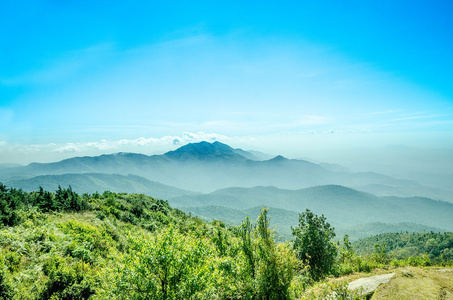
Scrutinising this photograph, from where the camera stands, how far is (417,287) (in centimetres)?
1127

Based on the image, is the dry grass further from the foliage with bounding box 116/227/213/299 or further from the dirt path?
the foliage with bounding box 116/227/213/299

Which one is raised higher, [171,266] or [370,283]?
[171,266]

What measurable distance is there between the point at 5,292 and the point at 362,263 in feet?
84.8

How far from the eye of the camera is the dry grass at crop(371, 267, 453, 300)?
10414 millimetres

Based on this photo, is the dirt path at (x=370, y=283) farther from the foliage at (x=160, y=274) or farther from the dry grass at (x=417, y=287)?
the foliage at (x=160, y=274)

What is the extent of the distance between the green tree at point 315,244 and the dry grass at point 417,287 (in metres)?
8.93

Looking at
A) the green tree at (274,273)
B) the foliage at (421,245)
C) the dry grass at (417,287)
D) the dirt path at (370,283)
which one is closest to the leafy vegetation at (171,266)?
the green tree at (274,273)

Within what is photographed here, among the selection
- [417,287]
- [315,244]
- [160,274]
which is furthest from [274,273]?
[315,244]

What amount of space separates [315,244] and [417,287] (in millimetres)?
12208

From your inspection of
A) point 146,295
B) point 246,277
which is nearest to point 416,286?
point 246,277

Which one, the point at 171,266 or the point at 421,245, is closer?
the point at 171,266

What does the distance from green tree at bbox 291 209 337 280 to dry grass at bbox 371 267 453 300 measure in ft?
29.3

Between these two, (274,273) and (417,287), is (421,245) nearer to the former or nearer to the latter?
(417,287)

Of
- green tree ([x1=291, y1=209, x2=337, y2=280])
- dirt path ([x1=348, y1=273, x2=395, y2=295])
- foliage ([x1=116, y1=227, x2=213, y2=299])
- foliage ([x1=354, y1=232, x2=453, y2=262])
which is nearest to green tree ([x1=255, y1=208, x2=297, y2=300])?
foliage ([x1=116, y1=227, x2=213, y2=299])
